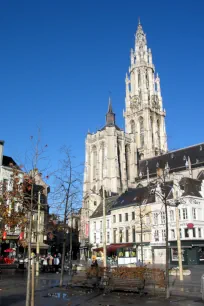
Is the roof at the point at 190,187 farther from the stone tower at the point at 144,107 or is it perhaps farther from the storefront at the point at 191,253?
the stone tower at the point at 144,107

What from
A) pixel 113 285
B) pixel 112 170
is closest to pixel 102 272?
pixel 113 285

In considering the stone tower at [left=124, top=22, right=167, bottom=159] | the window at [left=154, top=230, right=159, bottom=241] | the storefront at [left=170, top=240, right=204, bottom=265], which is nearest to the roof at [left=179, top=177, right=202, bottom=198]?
the storefront at [left=170, top=240, right=204, bottom=265]

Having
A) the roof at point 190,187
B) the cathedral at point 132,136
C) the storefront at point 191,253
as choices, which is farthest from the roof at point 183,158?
the storefront at point 191,253

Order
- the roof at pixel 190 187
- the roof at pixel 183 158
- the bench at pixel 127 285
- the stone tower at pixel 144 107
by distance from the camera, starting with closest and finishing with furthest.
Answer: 1. the bench at pixel 127 285
2. the roof at pixel 190 187
3. the roof at pixel 183 158
4. the stone tower at pixel 144 107

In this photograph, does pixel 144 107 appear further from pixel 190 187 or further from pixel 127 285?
pixel 127 285

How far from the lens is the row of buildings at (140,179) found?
4272 centimetres

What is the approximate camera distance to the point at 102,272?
1595 cm

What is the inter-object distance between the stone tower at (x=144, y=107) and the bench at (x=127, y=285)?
283 ft

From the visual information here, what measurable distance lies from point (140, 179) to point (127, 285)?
7375 centimetres

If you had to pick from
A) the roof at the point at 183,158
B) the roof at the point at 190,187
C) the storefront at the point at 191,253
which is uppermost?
the roof at the point at 183,158

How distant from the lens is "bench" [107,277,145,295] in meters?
14.5

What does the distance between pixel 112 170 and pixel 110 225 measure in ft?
106

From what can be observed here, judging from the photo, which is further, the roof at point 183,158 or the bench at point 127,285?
the roof at point 183,158

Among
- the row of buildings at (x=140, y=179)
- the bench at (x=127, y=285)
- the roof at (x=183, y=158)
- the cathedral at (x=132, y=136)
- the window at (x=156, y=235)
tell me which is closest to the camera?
the bench at (x=127, y=285)
